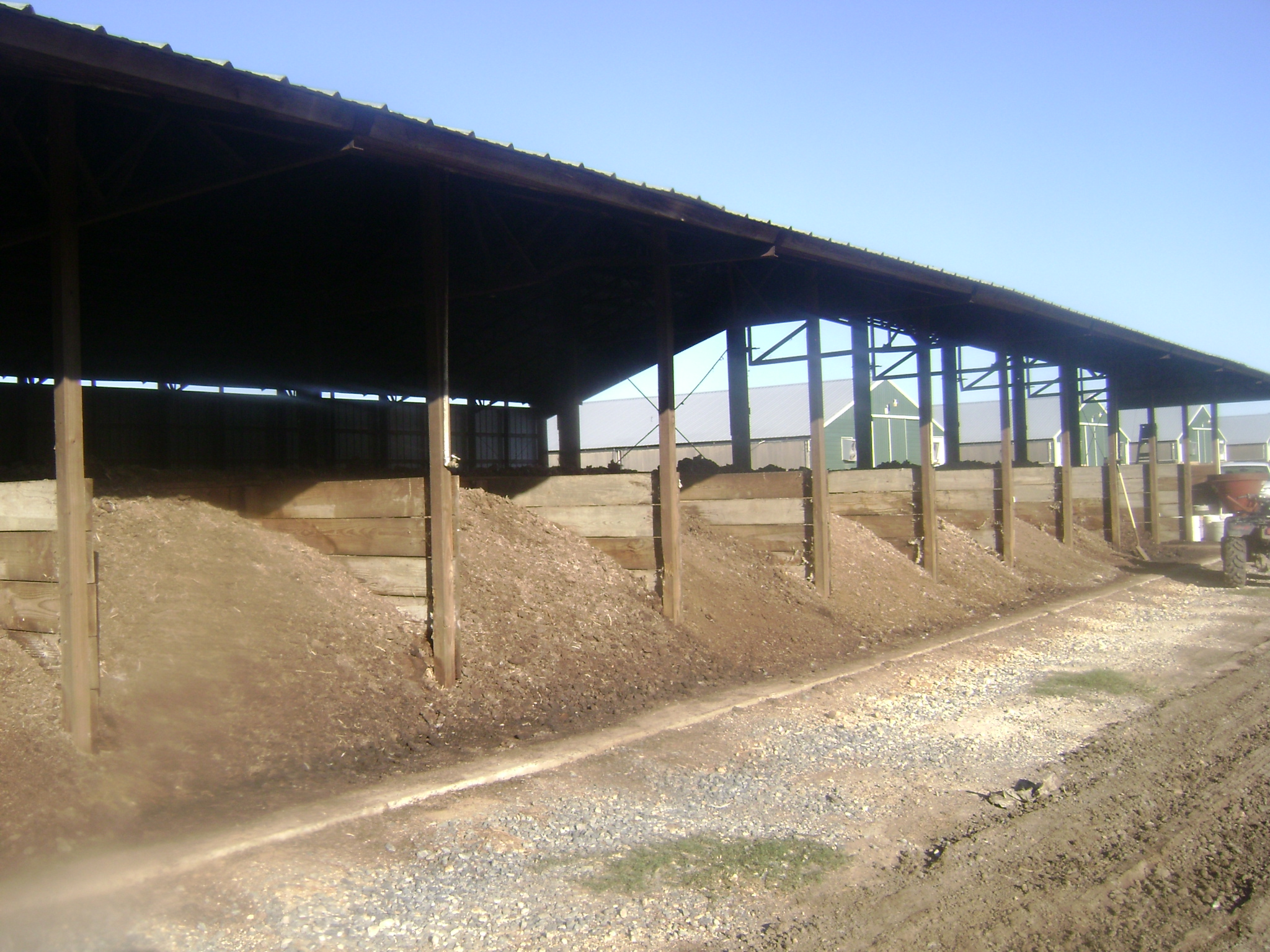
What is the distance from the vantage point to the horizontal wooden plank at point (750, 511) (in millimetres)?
11961

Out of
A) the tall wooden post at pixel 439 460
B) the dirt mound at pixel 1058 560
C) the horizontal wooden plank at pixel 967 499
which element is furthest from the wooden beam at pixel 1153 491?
the tall wooden post at pixel 439 460

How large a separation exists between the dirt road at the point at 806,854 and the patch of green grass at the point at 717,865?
15mm

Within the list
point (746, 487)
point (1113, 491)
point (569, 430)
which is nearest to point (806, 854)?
point (746, 487)

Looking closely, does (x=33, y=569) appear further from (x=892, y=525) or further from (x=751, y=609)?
(x=892, y=525)

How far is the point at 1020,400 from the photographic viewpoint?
2119 centimetres

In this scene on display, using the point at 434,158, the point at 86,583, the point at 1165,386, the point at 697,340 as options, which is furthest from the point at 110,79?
the point at 1165,386

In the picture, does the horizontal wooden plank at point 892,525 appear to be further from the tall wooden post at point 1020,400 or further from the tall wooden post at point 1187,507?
the tall wooden post at point 1187,507

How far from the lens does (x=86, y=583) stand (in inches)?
216

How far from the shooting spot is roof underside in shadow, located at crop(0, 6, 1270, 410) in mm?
6062

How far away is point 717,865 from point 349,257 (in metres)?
8.99

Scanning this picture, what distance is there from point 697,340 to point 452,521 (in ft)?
32.8

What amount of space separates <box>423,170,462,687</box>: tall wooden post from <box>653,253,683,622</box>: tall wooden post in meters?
2.70

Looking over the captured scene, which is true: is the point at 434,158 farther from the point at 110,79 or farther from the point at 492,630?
the point at 492,630

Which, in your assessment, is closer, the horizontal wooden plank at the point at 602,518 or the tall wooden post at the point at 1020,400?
the horizontal wooden plank at the point at 602,518
